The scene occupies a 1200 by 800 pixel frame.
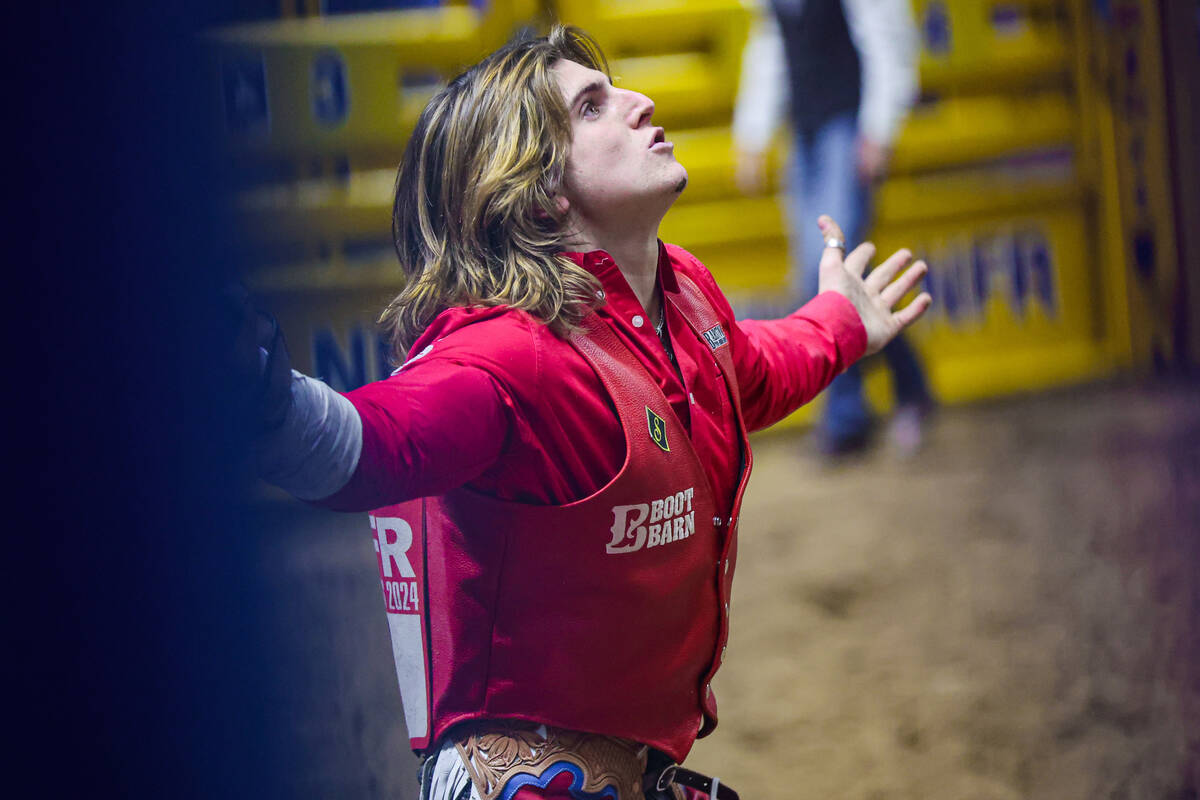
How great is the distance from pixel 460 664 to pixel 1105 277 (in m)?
3.21

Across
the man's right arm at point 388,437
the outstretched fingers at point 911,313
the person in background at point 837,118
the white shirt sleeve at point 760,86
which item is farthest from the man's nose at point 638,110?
the white shirt sleeve at point 760,86

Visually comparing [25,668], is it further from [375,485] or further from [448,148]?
[448,148]

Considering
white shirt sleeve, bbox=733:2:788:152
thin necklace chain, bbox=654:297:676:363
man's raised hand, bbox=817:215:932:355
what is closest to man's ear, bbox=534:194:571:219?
thin necklace chain, bbox=654:297:676:363

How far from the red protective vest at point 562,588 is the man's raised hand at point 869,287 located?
0.32m

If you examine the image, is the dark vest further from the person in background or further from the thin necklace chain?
the thin necklace chain

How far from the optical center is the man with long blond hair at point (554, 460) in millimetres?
764

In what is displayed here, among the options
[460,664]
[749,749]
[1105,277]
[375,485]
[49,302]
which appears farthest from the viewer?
[1105,277]

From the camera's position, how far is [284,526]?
2.17 ft

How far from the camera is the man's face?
82cm

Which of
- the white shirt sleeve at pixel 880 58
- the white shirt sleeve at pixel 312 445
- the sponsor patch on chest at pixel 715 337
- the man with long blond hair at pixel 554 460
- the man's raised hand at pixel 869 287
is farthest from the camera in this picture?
the white shirt sleeve at pixel 880 58

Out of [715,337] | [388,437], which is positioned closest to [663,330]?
[715,337]

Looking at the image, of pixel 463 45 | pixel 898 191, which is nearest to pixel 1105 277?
pixel 898 191

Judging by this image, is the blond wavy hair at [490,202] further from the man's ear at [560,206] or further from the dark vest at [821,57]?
the dark vest at [821,57]

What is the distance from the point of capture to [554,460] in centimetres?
77
